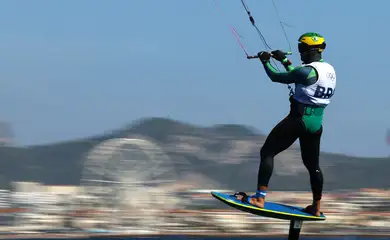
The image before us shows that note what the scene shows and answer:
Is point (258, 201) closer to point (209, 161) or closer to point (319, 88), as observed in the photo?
point (319, 88)

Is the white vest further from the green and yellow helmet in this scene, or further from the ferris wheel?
the ferris wheel

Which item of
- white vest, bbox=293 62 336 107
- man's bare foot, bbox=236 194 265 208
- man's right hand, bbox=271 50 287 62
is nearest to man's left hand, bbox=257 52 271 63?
man's right hand, bbox=271 50 287 62

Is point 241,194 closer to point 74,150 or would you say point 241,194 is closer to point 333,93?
point 333,93

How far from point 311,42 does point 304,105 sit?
2.60 feet

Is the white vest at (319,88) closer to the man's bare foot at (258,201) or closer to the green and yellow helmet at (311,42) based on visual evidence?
the green and yellow helmet at (311,42)

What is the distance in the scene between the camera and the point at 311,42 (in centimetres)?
1161

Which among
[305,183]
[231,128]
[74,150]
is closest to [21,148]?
[74,150]

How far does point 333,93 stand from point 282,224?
40.0 meters

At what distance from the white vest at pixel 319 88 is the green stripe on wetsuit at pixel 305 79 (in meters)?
0.06

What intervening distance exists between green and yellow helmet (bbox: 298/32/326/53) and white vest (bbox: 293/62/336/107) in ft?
0.67

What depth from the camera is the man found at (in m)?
A: 11.5

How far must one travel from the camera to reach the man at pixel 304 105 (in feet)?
37.7

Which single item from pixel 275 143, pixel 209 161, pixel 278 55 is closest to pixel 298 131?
pixel 275 143

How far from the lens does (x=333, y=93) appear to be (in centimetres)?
1172
